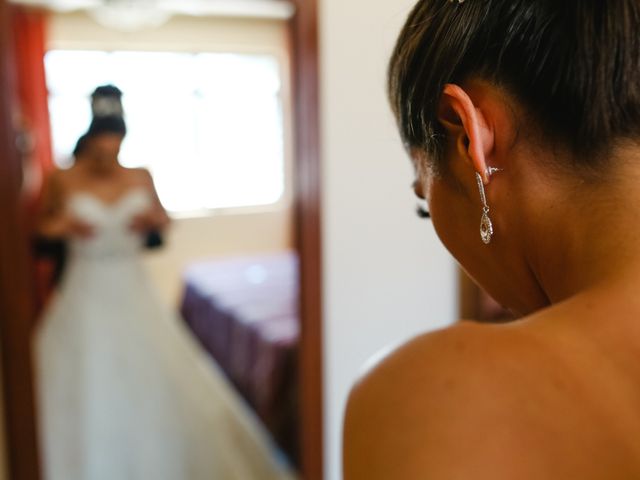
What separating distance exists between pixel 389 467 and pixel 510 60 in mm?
273

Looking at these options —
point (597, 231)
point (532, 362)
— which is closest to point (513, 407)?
point (532, 362)

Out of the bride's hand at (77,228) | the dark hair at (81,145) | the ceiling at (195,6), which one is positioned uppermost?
the ceiling at (195,6)

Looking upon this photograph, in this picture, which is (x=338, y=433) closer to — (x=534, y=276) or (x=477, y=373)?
(x=534, y=276)

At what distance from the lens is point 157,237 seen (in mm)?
1118

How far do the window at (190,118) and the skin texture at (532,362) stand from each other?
2.31ft

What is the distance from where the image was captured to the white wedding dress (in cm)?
110

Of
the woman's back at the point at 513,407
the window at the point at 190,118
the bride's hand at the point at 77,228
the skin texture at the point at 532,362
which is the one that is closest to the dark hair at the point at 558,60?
the skin texture at the point at 532,362

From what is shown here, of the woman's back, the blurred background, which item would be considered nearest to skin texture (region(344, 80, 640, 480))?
the woman's back

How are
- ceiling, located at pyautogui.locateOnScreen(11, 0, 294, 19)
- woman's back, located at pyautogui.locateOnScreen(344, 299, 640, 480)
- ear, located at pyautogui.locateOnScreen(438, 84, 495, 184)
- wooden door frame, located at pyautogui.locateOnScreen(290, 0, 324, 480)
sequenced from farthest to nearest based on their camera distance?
wooden door frame, located at pyautogui.locateOnScreen(290, 0, 324, 480), ceiling, located at pyautogui.locateOnScreen(11, 0, 294, 19), ear, located at pyautogui.locateOnScreen(438, 84, 495, 184), woman's back, located at pyautogui.locateOnScreen(344, 299, 640, 480)

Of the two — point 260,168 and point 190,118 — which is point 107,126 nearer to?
point 190,118

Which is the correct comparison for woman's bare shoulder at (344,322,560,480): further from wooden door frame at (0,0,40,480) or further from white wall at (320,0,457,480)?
white wall at (320,0,457,480)

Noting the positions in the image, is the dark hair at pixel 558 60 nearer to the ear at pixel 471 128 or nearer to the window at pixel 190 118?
the ear at pixel 471 128

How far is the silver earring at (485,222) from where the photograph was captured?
0.47 metres

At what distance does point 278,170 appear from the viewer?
3.95ft
